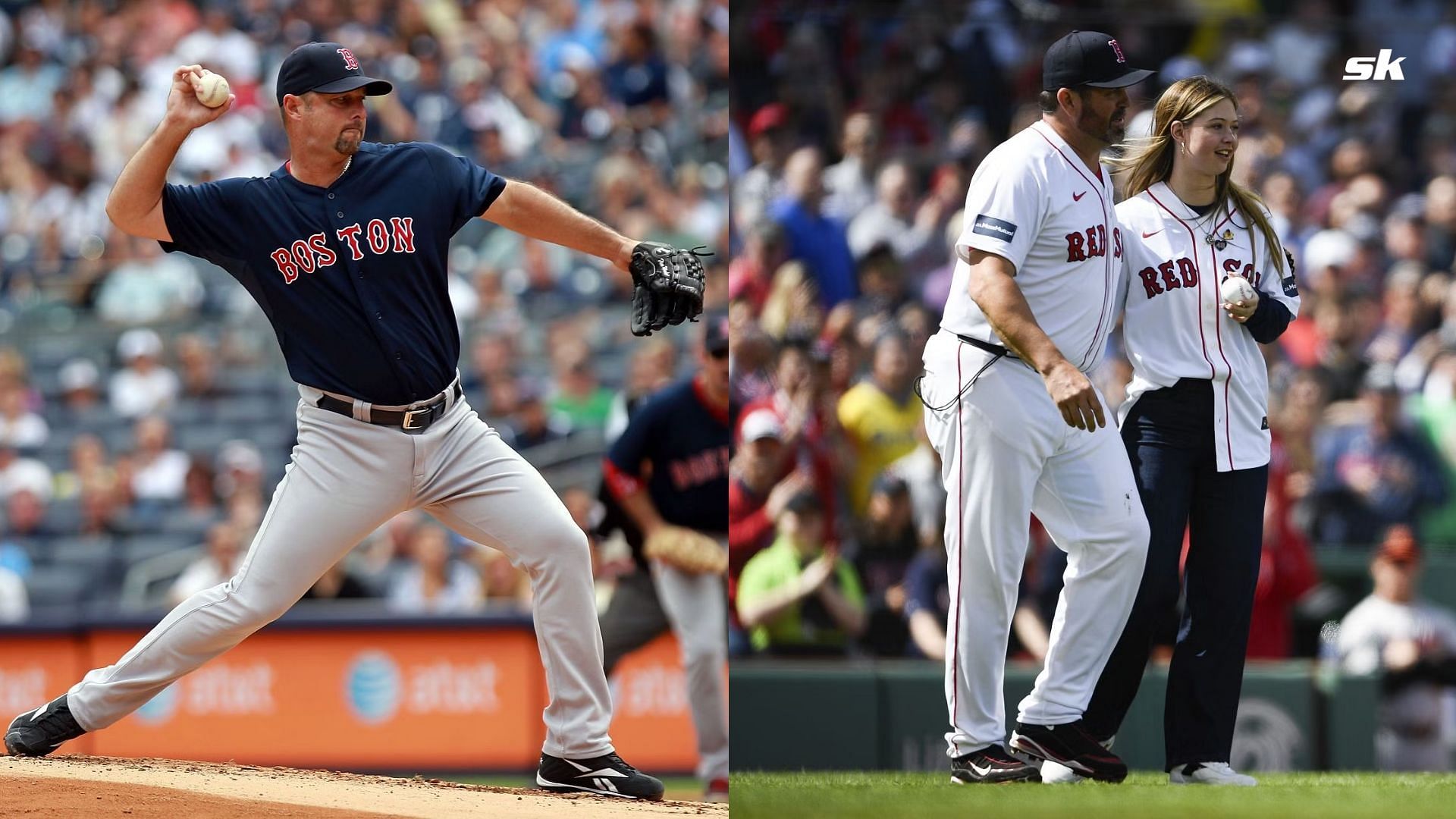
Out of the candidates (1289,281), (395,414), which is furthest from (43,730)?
(1289,281)

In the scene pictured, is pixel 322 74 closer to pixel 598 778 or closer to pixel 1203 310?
pixel 598 778

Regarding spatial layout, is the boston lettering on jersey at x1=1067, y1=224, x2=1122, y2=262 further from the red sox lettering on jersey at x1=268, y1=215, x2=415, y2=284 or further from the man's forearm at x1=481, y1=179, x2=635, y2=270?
the red sox lettering on jersey at x1=268, y1=215, x2=415, y2=284

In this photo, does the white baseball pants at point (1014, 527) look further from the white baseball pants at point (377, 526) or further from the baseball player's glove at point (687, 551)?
the baseball player's glove at point (687, 551)

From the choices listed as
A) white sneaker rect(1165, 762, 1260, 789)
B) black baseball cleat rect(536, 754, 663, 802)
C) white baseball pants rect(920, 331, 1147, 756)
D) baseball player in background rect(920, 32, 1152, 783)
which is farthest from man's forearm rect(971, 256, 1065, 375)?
black baseball cleat rect(536, 754, 663, 802)

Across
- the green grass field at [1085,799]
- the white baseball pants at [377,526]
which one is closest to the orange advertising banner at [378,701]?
the white baseball pants at [377,526]

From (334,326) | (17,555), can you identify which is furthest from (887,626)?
(17,555)
